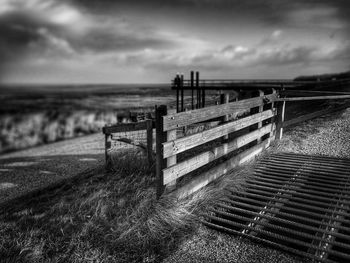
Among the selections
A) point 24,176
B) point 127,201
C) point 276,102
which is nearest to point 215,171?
point 127,201

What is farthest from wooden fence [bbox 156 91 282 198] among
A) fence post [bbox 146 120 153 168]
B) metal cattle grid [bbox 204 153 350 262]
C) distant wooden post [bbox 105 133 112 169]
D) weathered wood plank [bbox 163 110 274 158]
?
distant wooden post [bbox 105 133 112 169]

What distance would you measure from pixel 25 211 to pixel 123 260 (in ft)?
7.85

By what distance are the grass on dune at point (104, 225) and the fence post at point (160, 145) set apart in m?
0.22

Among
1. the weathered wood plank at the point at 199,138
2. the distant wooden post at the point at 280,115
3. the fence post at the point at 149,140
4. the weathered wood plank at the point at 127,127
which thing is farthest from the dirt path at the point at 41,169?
the distant wooden post at the point at 280,115

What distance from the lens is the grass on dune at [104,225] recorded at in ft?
10.6

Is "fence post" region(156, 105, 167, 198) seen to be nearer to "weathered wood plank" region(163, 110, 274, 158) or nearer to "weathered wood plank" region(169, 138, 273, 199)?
"weathered wood plank" region(163, 110, 274, 158)

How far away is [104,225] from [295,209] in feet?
8.75

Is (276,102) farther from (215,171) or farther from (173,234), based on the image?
(173,234)

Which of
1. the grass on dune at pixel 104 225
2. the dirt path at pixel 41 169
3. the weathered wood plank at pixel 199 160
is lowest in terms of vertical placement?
the dirt path at pixel 41 169

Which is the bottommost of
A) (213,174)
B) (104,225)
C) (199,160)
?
(104,225)

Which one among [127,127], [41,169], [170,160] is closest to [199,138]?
[170,160]

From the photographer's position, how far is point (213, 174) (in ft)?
16.1

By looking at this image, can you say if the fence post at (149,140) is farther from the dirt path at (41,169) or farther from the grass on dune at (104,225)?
the dirt path at (41,169)

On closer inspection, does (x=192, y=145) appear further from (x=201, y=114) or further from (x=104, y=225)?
(x=104, y=225)
